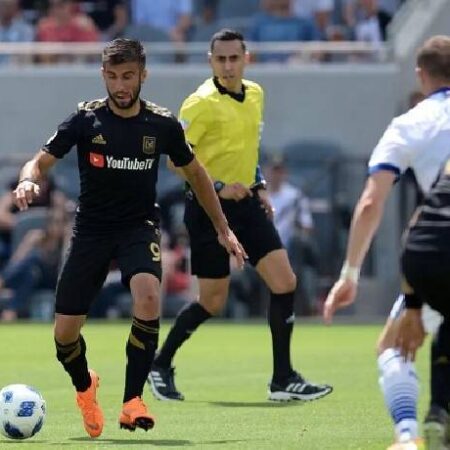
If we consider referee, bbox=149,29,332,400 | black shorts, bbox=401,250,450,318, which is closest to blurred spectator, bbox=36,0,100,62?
referee, bbox=149,29,332,400

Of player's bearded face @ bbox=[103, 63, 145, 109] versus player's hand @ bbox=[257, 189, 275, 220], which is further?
player's hand @ bbox=[257, 189, 275, 220]

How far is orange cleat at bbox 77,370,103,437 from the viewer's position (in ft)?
30.9

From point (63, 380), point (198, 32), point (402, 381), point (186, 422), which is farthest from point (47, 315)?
point (402, 381)

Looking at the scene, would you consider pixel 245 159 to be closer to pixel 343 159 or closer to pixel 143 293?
pixel 143 293

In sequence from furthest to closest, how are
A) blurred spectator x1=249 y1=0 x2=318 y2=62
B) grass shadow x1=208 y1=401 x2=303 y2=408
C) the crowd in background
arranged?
1. the crowd in background
2. blurred spectator x1=249 y1=0 x2=318 y2=62
3. grass shadow x1=208 y1=401 x2=303 y2=408

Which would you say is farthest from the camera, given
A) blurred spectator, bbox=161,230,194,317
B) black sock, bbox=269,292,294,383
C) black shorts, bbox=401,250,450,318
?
blurred spectator, bbox=161,230,194,317

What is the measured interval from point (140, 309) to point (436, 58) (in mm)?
2640

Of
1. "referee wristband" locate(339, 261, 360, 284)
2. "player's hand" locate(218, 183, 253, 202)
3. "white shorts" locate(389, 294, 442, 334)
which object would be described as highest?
"referee wristband" locate(339, 261, 360, 284)

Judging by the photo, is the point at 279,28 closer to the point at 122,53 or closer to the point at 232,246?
the point at 232,246

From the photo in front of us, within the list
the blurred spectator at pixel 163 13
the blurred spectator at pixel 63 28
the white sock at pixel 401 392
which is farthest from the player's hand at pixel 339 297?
the blurred spectator at pixel 163 13

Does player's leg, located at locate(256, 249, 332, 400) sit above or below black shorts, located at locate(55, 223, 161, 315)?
below

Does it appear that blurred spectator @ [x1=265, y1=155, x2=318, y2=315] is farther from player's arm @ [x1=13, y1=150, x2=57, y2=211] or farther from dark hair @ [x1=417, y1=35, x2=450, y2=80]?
dark hair @ [x1=417, y1=35, x2=450, y2=80]

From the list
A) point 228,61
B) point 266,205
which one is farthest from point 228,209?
point 228,61

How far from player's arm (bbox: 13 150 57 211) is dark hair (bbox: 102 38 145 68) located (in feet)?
2.23
